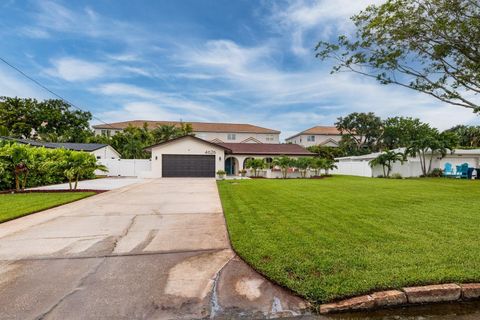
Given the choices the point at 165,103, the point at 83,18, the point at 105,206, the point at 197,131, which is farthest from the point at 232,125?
the point at 105,206

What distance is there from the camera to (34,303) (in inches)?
113

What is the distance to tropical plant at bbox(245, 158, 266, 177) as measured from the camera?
26203mm

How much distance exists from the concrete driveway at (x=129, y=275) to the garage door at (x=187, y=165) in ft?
64.1

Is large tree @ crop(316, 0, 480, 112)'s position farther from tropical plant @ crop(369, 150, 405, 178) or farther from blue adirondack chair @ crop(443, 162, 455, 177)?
blue adirondack chair @ crop(443, 162, 455, 177)

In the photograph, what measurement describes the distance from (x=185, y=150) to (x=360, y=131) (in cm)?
3401

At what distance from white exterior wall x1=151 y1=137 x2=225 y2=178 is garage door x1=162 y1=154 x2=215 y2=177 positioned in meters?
0.37

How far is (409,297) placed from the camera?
3.01 metres

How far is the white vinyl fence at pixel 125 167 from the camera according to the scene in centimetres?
2800

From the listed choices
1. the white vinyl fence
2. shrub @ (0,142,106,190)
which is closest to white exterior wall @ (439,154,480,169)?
the white vinyl fence

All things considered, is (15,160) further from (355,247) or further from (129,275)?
(355,247)

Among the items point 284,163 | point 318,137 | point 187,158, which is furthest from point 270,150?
point 318,137

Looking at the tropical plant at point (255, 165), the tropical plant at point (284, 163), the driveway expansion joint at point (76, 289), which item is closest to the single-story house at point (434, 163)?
the tropical plant at point (284, 163)

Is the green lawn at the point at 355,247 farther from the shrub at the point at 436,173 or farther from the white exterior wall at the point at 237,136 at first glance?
the white exterior wall at the point at 237,136

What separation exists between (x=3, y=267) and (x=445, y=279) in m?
5.94
